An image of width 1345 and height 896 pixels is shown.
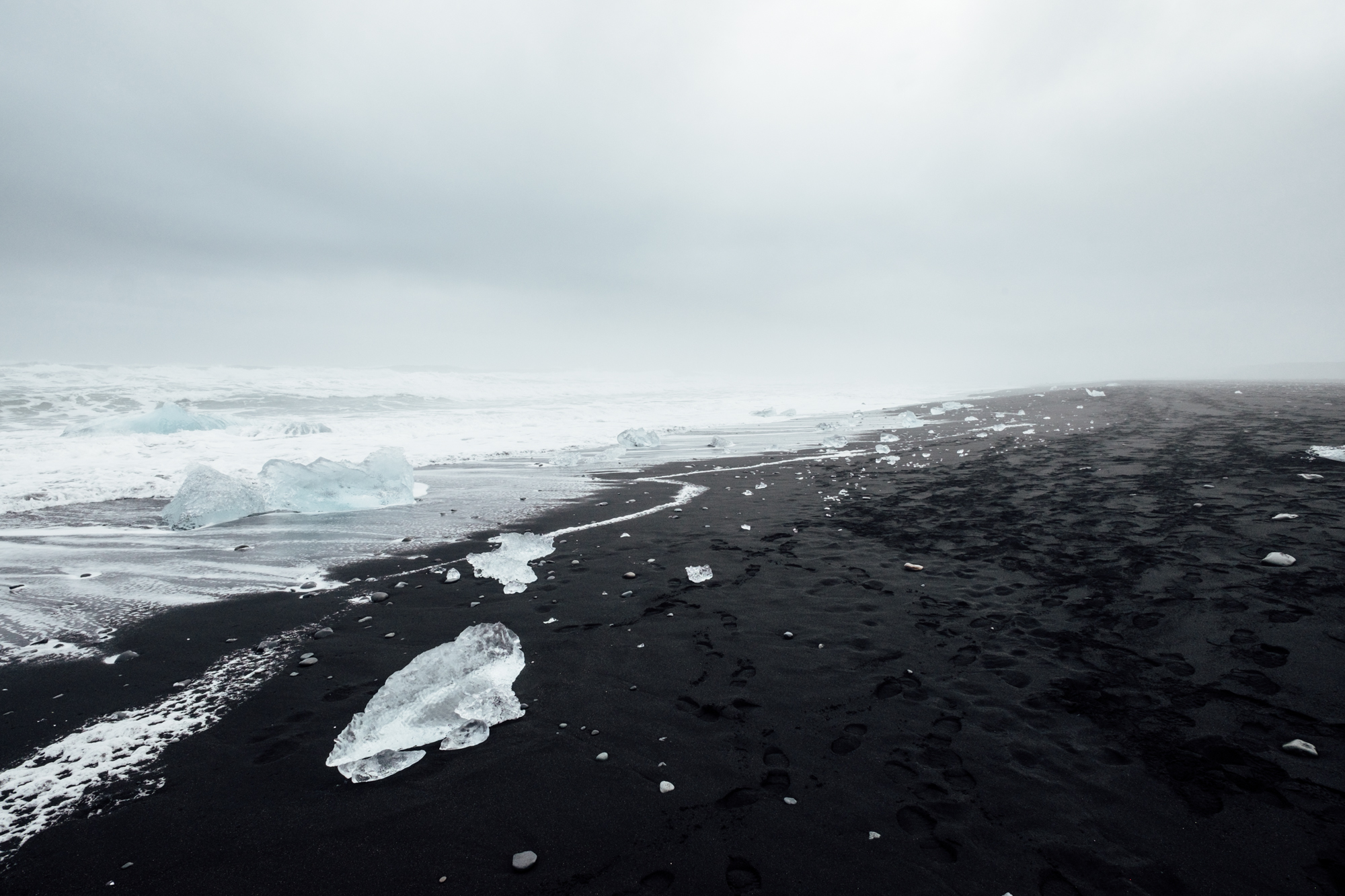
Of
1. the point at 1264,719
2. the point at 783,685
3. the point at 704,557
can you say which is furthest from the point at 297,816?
the point at 1264,719

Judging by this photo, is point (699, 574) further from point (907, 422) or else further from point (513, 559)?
point (907, 422)

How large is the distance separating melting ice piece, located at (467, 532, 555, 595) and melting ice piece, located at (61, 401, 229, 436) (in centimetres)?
1792

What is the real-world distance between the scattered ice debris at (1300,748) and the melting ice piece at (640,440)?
1537 centimetres

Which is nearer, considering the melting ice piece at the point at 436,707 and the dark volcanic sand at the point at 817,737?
the dark volcanic sand at the point at 817,737

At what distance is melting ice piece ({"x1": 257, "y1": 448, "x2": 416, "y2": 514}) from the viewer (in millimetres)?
8914

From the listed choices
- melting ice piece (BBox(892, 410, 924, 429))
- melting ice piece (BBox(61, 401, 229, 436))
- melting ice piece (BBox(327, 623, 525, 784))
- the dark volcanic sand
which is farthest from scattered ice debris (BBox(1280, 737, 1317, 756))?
melting ice piece (BBox(61, 401, 229, 436))

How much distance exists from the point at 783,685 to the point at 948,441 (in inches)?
551

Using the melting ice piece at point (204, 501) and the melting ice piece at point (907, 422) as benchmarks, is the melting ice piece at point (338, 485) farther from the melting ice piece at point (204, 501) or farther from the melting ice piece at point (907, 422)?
the melting ice piece at point (907, 422)

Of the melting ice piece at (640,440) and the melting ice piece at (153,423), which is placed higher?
the melting ice piece at (153,423)

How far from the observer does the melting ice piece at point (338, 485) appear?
891 cm

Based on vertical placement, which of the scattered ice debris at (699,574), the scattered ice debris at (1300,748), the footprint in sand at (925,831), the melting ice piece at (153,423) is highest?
the melting ice piece at (153,423)

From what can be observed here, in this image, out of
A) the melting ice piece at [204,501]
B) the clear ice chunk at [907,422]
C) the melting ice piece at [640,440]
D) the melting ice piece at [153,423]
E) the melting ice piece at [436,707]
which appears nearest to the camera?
the melting ice piece at [436,707]

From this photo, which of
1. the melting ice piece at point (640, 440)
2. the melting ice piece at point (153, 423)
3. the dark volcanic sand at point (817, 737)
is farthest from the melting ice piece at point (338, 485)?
the melting ice piece at point (153, 423)

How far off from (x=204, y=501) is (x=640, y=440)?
1123 centimetres
